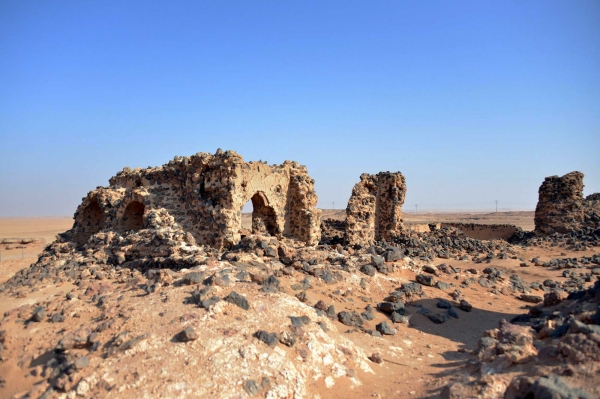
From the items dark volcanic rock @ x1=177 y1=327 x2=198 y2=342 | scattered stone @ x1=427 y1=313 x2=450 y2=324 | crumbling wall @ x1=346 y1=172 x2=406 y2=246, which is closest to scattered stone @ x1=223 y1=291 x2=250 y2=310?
dark volcanic rock @ x1=177 y1=327 x2=198 y2=342

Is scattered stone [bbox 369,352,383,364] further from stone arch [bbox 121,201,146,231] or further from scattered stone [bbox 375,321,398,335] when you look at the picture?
stone arch [bbox 121,201,146,231]

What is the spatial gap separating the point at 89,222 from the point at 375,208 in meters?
11.5

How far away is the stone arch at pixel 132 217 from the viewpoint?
1366cm

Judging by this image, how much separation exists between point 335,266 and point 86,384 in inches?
209

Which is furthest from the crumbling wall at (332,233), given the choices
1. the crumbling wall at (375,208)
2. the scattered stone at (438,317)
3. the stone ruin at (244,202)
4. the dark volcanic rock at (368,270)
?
the scattered stone at (438,317)

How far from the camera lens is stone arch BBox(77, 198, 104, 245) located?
1473 centimetres

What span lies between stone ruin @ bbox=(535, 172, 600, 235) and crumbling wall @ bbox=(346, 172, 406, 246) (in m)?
7.35

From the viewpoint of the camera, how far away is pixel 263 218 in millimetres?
14586

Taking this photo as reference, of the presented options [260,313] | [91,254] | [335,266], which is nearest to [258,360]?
[260,313]

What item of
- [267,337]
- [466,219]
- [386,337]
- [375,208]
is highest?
[375,208]

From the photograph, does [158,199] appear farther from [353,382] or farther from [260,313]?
[353,382]

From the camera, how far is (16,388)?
13.5 ft

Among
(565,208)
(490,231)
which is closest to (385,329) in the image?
(565,208)

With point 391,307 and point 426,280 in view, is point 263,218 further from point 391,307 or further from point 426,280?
point 391,307
